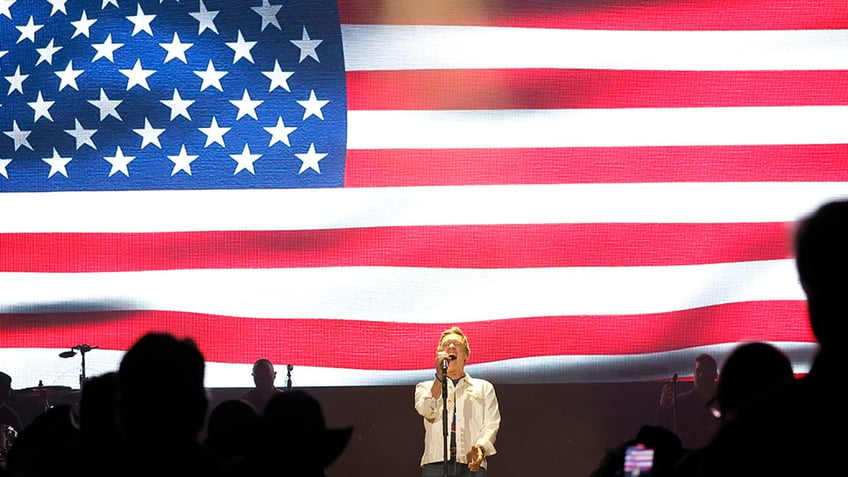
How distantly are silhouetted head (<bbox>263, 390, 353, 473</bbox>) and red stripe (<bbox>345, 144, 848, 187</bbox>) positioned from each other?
15.2 ft

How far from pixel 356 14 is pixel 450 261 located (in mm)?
1602

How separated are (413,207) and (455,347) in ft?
3.29

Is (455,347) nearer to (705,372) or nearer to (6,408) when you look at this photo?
(705,372)

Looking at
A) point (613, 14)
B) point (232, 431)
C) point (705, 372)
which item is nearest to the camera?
point (232, 431)

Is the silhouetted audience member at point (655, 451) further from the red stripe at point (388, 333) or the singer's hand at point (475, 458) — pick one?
the red stripe at point (388, 333)

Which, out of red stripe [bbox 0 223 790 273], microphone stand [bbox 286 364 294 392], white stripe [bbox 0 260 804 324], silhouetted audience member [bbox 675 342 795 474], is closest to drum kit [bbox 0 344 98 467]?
white stripe [bbox 0 260 804 324]

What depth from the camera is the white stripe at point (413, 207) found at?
20.8ft

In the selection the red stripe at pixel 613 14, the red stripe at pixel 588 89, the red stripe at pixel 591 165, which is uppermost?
the red stripe at pixel 613 14

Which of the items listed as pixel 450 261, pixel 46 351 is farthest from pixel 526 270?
pixel 46 351

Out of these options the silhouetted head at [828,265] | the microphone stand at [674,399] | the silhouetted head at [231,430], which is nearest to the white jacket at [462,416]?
the microphone stand at [674,399]

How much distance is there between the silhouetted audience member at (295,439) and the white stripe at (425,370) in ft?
14.9

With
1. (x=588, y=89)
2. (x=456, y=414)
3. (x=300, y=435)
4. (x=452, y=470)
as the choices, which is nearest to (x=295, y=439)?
(x=300, y=435)

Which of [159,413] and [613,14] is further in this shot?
[613,14]

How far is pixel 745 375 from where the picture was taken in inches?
73.5
